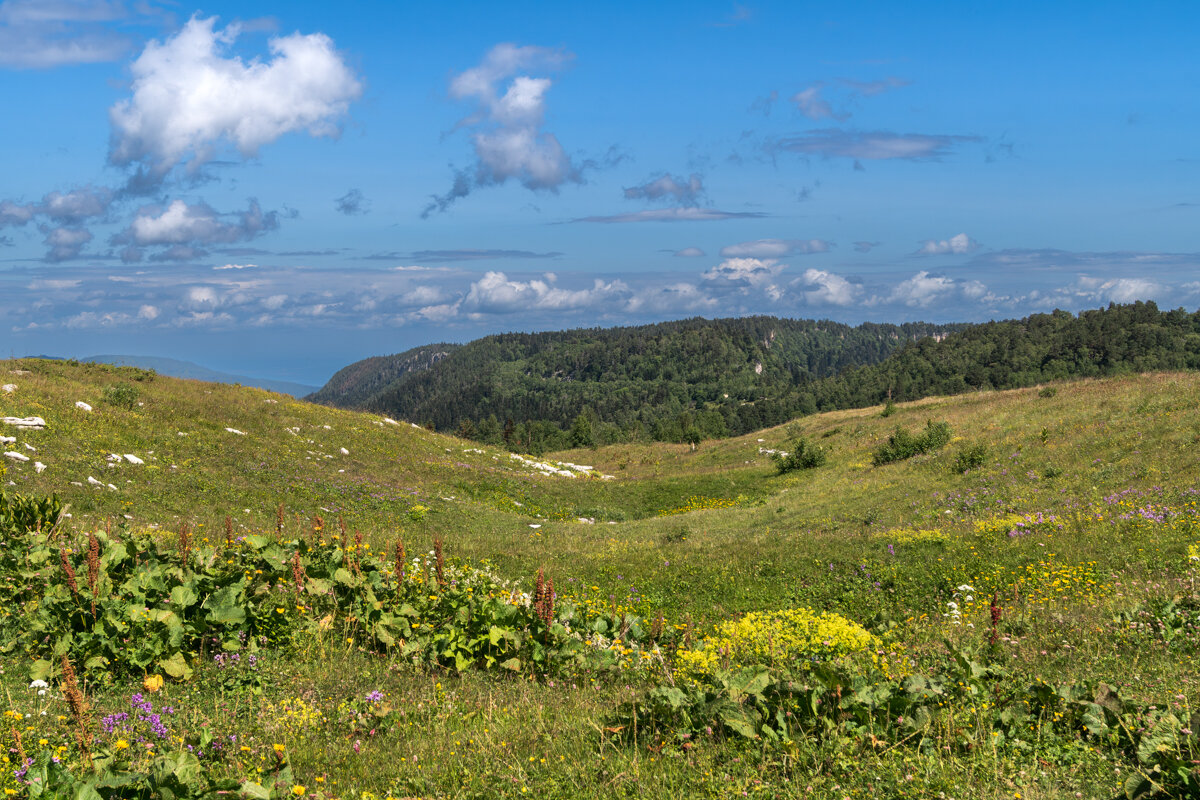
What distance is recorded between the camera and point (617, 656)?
7871mm

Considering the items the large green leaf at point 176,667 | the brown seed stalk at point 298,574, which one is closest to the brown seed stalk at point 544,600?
the brown seed stalk at point 298,574

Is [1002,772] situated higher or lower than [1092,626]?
higher

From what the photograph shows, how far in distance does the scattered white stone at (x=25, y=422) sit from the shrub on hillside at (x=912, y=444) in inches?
1411

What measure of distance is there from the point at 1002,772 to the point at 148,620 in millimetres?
7834

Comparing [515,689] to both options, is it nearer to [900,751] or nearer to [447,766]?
[447,766]

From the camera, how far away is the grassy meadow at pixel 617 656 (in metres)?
4.77

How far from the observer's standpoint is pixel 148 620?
22.6 feet

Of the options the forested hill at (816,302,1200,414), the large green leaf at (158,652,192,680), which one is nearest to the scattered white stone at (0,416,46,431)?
the large green leaf at (158,652,192,680)

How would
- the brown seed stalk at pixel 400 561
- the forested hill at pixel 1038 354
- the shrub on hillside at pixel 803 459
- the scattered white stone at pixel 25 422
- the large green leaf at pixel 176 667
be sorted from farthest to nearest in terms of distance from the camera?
the forested hill at pixel 1038 354 → the shrub on hillside at pixel 803 459 → the scattered white stone at pixel 25 422 → the brown seed stalk at pixel 400 561 → the large green leaf at pixel 176 667

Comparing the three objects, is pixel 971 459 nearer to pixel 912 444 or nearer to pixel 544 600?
pixel 912 444

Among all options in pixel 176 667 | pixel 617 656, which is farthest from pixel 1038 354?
pixel 176 667

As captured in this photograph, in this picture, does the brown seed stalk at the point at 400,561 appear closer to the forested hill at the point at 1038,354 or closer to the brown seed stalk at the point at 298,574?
the brown seed stalk at the point at 298,574

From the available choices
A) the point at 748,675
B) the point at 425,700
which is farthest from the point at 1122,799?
the point at 425,700

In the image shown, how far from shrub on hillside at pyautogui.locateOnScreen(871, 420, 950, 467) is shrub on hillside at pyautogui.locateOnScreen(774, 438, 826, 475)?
451cm
